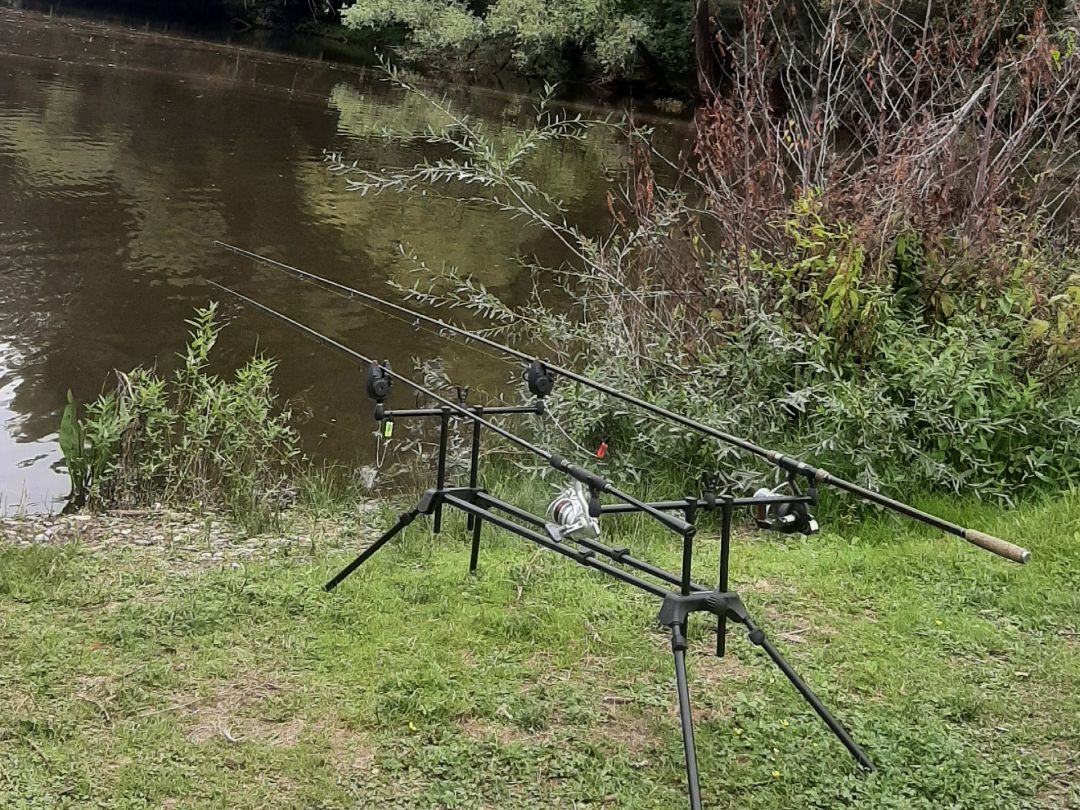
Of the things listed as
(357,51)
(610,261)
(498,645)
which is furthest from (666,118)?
(498,645)

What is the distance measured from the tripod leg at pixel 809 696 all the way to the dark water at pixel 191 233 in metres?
3.83

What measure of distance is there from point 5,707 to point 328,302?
627 centimetres

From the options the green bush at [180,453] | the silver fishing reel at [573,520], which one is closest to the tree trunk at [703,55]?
the green bush at [180,453]

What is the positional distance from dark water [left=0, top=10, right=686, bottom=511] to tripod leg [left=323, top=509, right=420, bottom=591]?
2378 millimetres

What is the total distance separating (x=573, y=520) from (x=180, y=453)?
318 cm

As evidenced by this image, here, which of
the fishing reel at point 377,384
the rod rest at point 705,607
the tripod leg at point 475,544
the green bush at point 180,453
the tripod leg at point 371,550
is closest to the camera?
the rod rest at point 705,607

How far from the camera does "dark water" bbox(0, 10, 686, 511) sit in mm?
7016

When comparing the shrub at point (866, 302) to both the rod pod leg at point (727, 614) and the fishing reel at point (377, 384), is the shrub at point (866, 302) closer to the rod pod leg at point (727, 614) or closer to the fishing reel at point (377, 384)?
the rod pod leg at point (727, 614)

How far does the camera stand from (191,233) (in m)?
10.5

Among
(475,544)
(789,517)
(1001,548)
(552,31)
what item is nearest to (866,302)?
(475,544)

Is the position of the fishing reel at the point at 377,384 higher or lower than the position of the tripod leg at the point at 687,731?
higher

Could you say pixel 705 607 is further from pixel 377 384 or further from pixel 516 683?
pixel 377 384

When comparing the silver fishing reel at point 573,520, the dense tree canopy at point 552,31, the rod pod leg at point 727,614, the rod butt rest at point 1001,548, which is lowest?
the rod pod leg at point 727,614

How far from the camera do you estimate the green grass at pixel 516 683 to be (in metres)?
2.72
